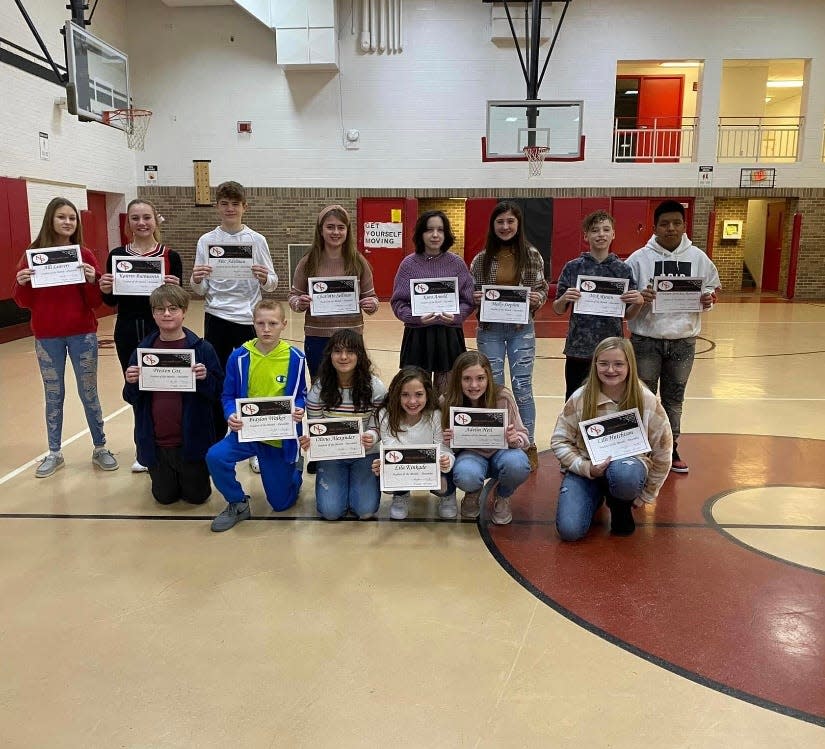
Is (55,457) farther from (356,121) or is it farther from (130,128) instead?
(356,121)

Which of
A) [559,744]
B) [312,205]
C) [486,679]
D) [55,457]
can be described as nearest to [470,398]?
[486,679]

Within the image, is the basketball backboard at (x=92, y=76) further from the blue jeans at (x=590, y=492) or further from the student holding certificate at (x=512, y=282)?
the blue jeans at (x=590, y=492)

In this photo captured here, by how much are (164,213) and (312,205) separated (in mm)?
3465

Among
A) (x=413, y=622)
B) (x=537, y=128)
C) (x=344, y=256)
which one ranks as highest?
(x=537, y=128)

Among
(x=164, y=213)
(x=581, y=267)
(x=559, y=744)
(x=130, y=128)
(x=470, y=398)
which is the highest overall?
(x=130, y=128)

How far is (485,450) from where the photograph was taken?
360 cm

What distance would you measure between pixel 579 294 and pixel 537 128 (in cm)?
1015

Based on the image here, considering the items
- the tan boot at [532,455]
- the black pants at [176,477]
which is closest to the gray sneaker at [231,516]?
the black pants at [176,477]

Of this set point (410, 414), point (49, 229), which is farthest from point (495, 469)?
point (49, 229)

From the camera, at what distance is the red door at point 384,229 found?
1545 centimetres

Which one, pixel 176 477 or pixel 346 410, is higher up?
pixel 346 410

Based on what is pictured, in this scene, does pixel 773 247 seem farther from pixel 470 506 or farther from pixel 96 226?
pixel 470 506

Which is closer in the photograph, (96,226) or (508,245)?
(508,245)

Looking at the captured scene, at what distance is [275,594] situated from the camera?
2938mm
